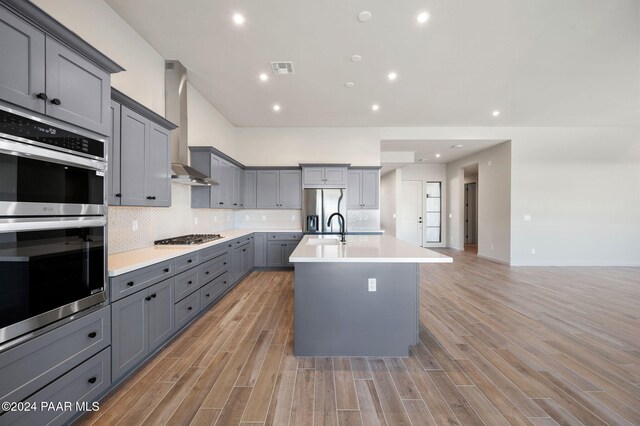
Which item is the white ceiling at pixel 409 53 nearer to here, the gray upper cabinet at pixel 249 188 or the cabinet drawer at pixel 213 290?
the gray upper cabinet at pixel 249 188

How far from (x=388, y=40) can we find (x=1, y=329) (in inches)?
149

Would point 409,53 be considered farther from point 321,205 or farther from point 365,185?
point 321,205

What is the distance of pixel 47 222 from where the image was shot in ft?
4.28

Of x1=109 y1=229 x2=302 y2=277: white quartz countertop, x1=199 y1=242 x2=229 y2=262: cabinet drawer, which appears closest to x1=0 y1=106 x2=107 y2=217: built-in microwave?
x1=109 y1=229 x2=302 y2=277: white quartz countertop

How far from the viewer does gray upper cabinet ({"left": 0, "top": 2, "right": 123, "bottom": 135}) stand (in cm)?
119

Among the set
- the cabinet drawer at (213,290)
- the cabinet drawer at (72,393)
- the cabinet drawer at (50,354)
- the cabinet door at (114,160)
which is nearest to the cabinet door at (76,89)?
the cabinet door at (114,160)

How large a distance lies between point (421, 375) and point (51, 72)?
3.15m

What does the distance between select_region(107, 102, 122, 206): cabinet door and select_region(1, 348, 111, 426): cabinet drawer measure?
3.90ft

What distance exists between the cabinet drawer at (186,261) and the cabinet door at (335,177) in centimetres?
317

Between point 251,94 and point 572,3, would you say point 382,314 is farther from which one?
point 251,94

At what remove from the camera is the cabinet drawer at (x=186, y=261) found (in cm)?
248

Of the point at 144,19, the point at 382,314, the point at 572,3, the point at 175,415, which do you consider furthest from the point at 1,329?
the point at 572,3

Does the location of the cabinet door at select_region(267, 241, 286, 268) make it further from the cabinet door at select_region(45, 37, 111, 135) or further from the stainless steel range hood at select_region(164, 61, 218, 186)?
the cabinet door at select_region(45, 37, 111, 135)

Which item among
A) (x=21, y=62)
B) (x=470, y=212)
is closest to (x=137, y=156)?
(x=21, y=62)
